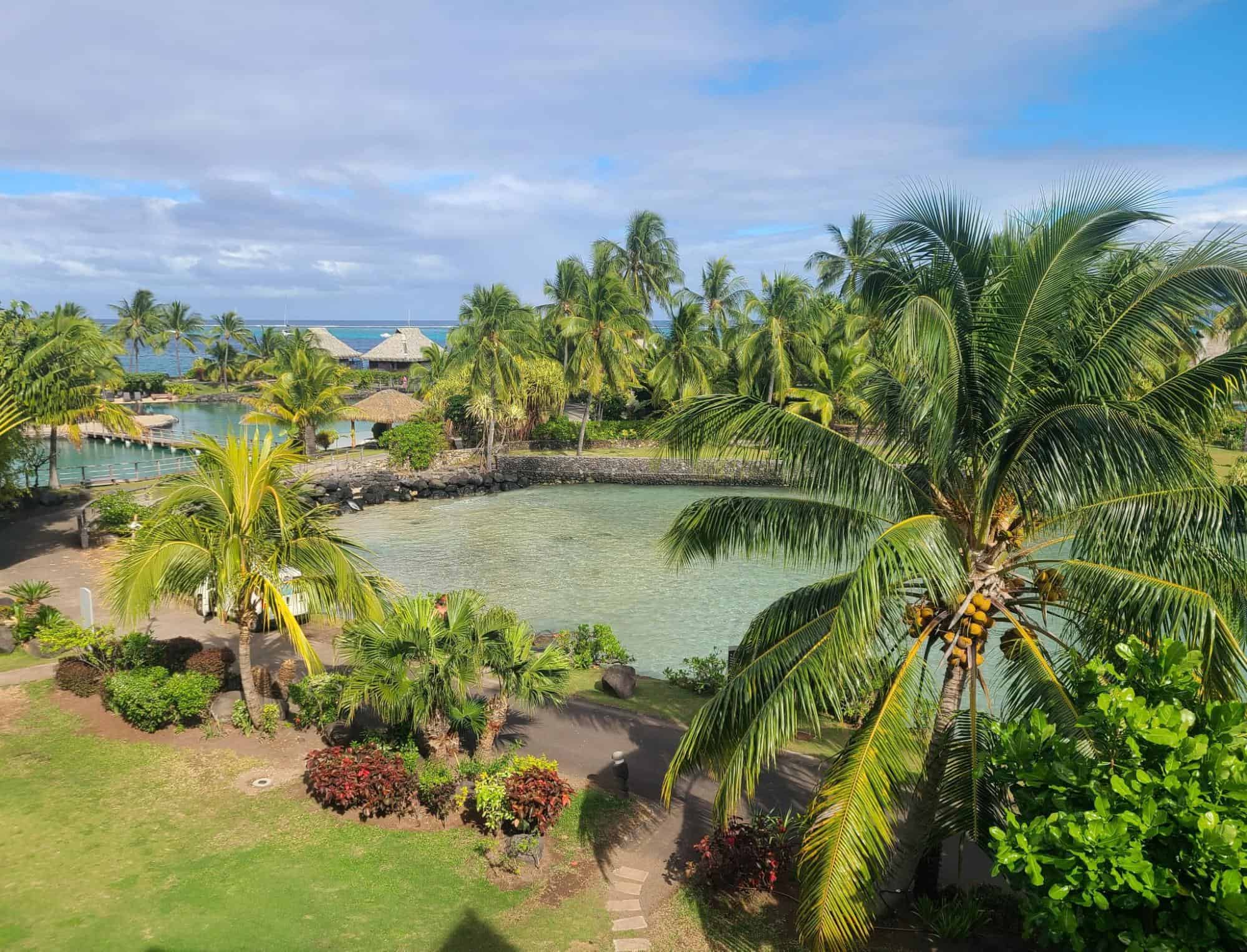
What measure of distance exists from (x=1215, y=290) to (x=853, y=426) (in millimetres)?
32088

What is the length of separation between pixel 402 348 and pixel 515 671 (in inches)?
2135

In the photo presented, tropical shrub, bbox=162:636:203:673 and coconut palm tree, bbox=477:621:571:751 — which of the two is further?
tropical shrub, bbox=162:636:203:673

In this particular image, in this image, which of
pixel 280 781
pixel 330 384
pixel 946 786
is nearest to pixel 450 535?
pixel 330 384

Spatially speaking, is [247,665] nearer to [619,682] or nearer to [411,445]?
[619,682]

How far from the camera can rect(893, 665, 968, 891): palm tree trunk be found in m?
6.66

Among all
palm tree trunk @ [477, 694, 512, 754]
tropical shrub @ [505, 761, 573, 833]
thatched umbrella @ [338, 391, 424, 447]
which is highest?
thatched umbrella @ [338, 391, 424, 447]

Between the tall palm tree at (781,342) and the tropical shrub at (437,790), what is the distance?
97.8ft

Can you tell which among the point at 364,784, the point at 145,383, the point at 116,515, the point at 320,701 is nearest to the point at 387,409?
the point at 116,515

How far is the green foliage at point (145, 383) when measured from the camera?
56938 millimetres

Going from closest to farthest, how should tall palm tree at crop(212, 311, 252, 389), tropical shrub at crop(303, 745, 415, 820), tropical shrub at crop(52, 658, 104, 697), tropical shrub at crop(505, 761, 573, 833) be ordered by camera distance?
tropical shrub at crop(505, 761, 573, 833) < tropical shrub at crop(303, 745, 415, 820) < tropical shrub at crop(52, 658, 104, 697) < tall palm tree at crop(212, 311, 252, 389)

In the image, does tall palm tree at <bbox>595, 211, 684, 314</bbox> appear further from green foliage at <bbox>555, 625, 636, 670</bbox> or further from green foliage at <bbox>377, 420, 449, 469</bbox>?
green foliage at <bbox>555, 625, 636, 670</bbox>

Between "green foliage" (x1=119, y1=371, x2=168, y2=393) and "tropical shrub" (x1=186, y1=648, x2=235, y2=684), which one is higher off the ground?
"green foliage" (x1=119, y1=371, x2=168, y2=393)

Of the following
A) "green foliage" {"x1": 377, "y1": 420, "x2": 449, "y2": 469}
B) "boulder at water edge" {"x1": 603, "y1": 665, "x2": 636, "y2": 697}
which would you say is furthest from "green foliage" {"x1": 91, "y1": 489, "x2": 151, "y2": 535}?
"green foliage" {"x1": 377, "y1": 420, "x2": 449, "y2": 469}

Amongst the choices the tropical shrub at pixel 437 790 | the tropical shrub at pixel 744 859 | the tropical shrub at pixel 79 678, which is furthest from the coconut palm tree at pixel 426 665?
the tropical shrub at pixel 79 678
